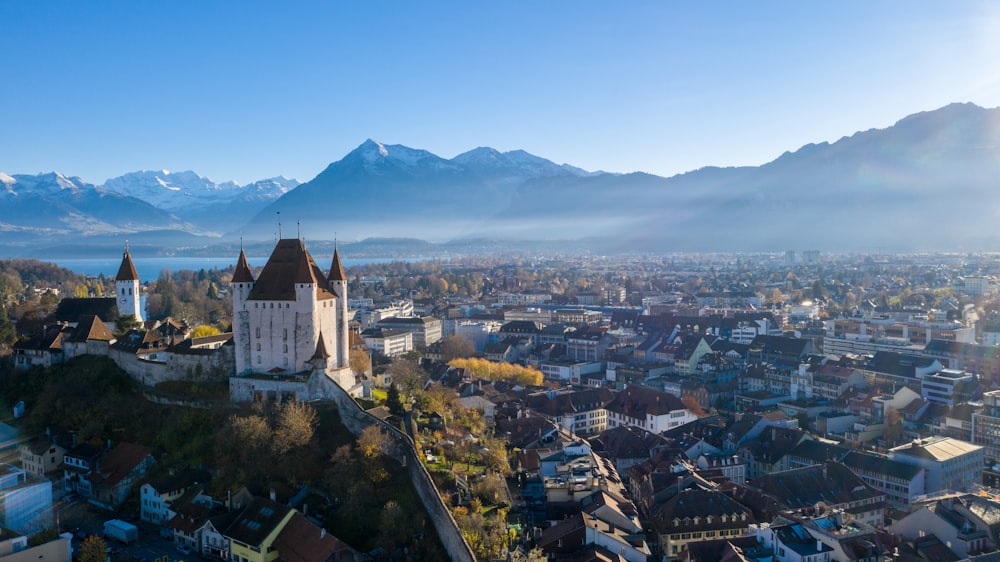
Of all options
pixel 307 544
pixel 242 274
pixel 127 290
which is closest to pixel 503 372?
pixel 127 290

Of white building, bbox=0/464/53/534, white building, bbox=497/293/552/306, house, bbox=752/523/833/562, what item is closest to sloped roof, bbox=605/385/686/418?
house, bbox=752/523/833/562

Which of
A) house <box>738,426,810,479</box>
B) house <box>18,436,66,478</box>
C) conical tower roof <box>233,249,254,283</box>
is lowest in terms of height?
house <box>738,426,810,479</box>

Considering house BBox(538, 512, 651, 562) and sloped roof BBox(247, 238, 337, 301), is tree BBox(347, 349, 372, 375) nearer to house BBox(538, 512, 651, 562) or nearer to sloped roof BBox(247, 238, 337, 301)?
sloped roof BBox(247, 238, 337, 301)

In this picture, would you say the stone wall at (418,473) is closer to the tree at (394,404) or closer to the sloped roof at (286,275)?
the tree at (394,404)

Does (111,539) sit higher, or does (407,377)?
(407,377)

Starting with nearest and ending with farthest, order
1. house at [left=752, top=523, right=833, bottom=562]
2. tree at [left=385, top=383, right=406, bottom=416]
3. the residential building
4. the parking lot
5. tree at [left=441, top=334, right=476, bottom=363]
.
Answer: house at [left=752, top=523, right=833, bottom=562]
the parking lot
tree at [left=385, top=383, right=406, bottom=416]
tree at [left=441, top=334, right=476, bottom=363]
the residential building

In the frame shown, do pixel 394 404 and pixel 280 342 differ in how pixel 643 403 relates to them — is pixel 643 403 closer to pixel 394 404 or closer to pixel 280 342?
pixel 394 404

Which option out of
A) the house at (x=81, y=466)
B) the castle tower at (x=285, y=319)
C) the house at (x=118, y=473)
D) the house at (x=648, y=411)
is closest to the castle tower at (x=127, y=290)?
the house at (x=81, y=466)
